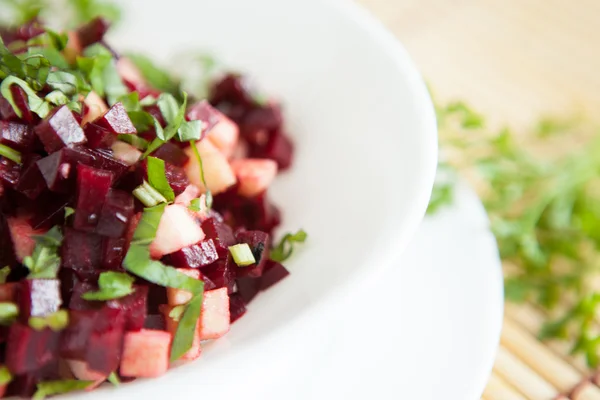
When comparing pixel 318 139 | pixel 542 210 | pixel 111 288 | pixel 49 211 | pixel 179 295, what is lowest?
pixel 542 210

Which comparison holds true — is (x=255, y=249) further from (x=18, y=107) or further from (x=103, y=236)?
(x=18, y=107)

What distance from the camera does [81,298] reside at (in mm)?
1642

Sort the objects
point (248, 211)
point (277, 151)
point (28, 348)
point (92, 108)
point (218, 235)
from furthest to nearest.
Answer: point (277, 151), point (248, 211), point (92, 108), point (218, 235), point (28, 348)

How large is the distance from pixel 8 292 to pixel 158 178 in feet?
1.52

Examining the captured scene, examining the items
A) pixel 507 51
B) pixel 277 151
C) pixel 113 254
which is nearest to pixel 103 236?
pixel 113 254

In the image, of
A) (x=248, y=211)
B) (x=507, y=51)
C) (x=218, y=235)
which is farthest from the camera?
(x=507, y=51)

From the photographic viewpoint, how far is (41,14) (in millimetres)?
2525

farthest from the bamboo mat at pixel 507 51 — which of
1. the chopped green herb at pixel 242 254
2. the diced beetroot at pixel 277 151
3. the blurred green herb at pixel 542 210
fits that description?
the chopped green herb at pixel 242 254

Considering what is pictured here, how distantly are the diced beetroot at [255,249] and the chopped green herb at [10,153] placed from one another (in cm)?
63

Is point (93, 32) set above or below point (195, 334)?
above

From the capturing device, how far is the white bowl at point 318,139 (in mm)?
1763

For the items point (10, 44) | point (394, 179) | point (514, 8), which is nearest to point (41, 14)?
point (10, 44)

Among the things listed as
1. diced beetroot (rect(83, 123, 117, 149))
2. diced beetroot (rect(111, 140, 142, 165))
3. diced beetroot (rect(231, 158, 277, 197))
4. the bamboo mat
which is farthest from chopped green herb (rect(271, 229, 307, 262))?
the bamboo mat

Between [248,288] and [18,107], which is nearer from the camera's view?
[18,107]
